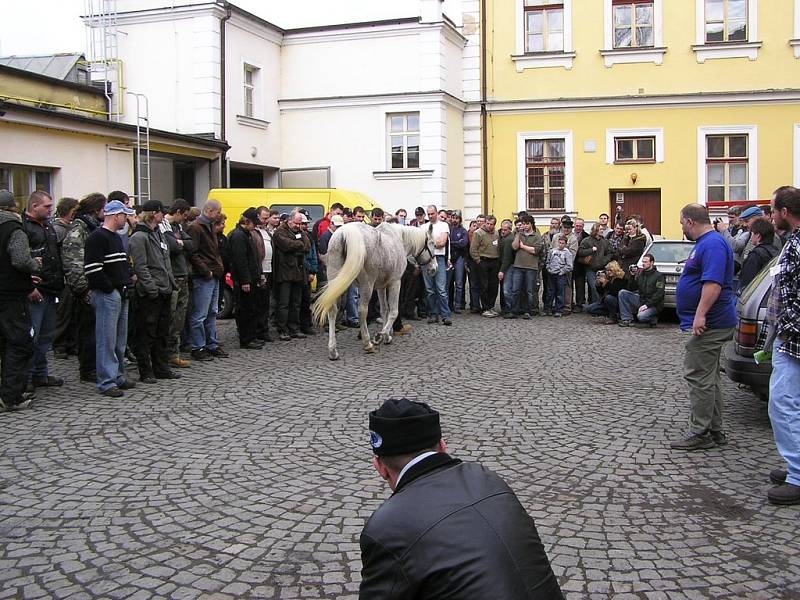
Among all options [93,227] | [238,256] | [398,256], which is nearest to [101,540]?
[93,227]

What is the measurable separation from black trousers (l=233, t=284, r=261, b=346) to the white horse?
1.06 meters

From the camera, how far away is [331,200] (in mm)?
16641

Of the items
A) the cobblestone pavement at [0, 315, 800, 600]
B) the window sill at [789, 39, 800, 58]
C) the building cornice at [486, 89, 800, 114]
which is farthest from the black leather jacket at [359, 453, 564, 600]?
the window sill at [789, 39, 800, 58]

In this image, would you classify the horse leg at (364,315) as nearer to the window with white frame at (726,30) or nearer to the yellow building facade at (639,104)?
the yellow building facade at (639,104)

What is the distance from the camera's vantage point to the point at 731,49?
2403 cm

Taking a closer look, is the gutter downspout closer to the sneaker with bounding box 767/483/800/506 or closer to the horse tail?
the horse tail

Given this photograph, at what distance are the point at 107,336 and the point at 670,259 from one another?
34.5 ft

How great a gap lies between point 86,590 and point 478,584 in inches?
108

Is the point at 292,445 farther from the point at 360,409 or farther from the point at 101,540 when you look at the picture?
the point at 101,540

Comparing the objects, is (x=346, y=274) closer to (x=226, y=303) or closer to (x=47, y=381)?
(x=47, y=381)

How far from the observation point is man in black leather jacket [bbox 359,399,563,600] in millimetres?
2178

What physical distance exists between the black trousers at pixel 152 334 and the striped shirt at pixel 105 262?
2.05 feet

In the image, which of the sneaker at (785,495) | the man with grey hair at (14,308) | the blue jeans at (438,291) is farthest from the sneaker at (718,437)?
the blue jeans at (438,291)

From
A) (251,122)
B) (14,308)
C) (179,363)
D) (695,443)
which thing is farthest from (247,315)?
(251,122)
